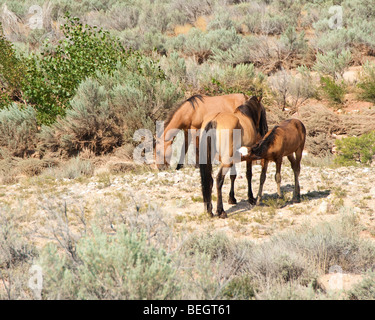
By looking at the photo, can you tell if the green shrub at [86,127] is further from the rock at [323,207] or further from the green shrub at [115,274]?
the green shrub at [115,274]

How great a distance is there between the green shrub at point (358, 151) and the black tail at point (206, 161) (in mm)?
5175

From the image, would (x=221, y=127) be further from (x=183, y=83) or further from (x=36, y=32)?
(x=36, y=32)

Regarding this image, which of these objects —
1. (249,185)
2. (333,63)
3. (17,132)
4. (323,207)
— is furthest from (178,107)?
(333,63)

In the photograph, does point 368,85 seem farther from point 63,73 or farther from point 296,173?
point 63,73

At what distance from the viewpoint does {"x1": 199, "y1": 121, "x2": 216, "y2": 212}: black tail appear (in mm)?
6707

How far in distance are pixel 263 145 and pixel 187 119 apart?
1.57 metres

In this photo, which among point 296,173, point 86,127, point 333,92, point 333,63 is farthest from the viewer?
point 333,63

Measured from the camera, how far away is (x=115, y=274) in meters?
3.62

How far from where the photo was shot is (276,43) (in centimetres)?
1933

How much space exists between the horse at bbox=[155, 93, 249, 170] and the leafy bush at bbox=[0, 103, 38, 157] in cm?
596

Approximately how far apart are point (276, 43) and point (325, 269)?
16219 millimetres

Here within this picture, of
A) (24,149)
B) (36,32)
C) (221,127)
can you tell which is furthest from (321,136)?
(36,32)

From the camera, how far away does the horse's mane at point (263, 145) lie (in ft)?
22.8

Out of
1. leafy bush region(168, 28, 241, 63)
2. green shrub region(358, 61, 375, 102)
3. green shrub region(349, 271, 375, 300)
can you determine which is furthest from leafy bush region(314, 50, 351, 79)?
green shrub region(349, 271, 375, 300)
